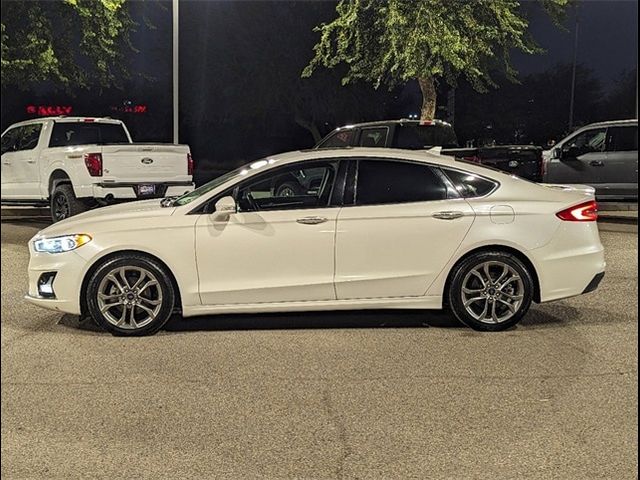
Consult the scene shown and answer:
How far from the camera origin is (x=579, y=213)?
5.83 meters

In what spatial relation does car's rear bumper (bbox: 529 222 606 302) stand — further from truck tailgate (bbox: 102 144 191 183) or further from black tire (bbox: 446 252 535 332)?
truck tailgate (bbox: 102 144 191 183)

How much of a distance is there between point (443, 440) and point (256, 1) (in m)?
23.6

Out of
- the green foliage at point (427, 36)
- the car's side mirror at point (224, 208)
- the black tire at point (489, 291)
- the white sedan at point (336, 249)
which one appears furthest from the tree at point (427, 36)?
the car's side mirror at point (224, 208)

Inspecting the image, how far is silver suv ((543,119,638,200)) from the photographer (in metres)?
13.9

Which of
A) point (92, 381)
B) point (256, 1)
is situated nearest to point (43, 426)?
point (92, 381)

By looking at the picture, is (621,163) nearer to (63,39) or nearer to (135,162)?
(135,162)

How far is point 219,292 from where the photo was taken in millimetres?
5586

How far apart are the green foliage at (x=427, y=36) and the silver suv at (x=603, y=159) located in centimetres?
302

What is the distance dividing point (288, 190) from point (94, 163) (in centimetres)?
529

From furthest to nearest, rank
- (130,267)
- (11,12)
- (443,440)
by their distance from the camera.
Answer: (11,12)
(130,267)
(443,440)

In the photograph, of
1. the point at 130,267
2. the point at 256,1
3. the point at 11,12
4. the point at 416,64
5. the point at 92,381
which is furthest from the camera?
the point at 256,1

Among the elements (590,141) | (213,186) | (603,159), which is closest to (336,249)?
(213,186)

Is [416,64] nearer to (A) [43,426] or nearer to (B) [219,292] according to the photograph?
(B) [219,292]

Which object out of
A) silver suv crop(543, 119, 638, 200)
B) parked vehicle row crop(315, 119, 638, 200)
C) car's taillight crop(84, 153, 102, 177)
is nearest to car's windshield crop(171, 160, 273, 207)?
car's taillight crop(84, 153, 102, 177)
